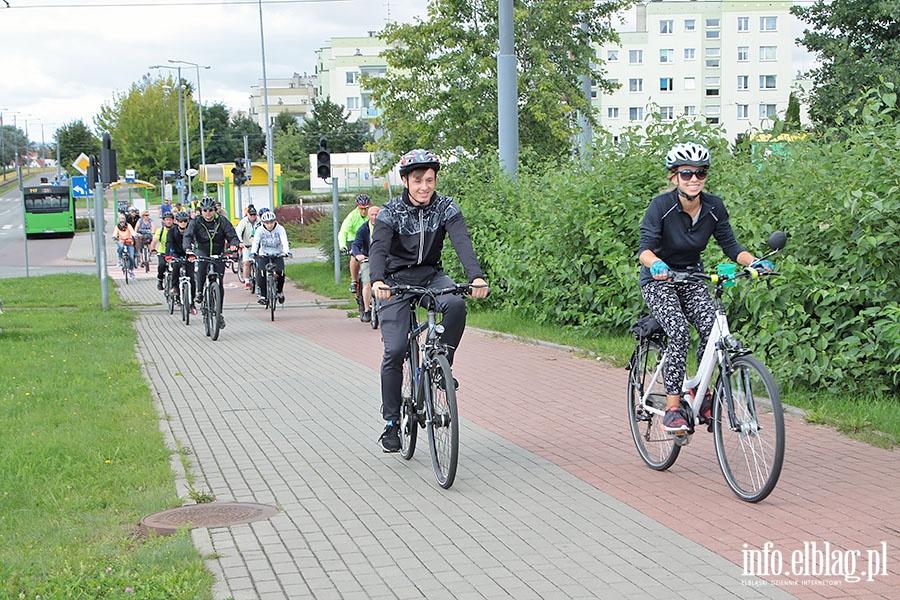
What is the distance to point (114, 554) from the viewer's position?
5340 mm

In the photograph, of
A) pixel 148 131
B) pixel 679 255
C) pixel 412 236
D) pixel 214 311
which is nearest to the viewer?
pixel 679 255

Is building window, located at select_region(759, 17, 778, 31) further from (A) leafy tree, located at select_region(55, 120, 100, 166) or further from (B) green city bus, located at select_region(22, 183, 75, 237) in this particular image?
(A) leafy tree, located at select_region(55, 120, 100, 166)

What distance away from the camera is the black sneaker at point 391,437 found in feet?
25.0

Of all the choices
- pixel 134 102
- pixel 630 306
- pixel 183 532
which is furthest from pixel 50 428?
pixel 134 102

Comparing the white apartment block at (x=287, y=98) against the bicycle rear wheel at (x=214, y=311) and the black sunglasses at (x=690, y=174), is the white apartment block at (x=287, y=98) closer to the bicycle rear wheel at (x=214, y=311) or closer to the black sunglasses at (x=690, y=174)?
the bicycle rear wheel at (x=214, y=311)

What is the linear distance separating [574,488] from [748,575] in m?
1.82

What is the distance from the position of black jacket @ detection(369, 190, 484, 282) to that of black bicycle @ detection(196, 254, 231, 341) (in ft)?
29.8

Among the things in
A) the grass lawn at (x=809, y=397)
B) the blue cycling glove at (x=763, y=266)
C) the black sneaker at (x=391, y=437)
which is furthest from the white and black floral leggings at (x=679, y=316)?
the black sneaker at (x=391, y=437)

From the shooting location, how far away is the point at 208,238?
671 inches

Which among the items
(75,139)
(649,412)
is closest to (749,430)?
(649,412)

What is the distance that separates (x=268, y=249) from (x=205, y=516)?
13466 millimetres

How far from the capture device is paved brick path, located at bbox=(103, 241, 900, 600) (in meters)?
4.94

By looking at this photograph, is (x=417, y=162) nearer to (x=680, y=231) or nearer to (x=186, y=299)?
(x=680, y=231)

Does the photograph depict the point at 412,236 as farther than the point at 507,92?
No
